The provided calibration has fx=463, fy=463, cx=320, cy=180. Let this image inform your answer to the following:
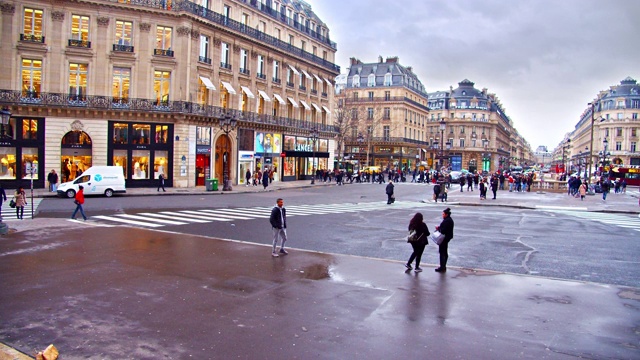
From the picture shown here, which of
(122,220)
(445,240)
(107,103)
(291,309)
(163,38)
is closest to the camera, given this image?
(291,309)

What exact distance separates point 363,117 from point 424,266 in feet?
244

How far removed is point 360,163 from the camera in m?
91.2

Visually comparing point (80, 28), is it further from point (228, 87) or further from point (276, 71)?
point (276, 71)

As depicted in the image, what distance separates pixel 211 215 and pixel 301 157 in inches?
1391

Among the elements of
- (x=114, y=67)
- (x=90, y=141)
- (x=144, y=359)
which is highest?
(x=114, y=67)

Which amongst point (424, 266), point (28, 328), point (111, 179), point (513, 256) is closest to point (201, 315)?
point (28, 328)

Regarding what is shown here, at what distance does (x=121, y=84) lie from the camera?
38.0 meters

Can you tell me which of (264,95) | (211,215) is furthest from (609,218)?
(264,95)

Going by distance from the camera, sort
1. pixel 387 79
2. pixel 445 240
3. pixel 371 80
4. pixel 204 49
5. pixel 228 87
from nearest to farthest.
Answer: pixel 445 240
pixel 204 49
pixel 228 87
pixel 387 79
pixel 371 80

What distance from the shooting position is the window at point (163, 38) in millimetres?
39125

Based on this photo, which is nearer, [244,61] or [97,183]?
[97,183]

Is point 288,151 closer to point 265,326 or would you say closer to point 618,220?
point 618,220

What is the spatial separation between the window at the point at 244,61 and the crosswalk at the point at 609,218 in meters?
30.9

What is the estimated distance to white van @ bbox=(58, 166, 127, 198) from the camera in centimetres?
2983
